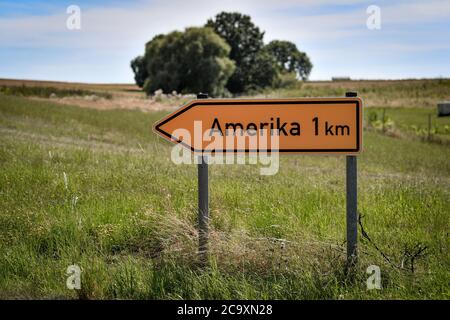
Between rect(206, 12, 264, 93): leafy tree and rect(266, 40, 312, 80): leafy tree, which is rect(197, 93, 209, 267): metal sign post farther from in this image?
rect(266, 40, 312, 80): leafy tree

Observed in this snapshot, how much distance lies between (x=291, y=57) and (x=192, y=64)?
4757cm

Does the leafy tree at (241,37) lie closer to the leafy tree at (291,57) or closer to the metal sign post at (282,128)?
the leafy tree at (291,57)

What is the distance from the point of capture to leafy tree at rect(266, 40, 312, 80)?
109300 mm

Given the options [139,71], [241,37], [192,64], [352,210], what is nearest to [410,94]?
[192,64]

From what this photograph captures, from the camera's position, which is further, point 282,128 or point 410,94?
point 410,94

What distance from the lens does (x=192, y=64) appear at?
67.4 meters

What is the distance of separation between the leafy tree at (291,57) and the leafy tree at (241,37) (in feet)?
95.2

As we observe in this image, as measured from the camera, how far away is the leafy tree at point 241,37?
78.1 metres

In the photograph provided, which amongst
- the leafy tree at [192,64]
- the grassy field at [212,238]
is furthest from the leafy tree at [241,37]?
the grassy field at [212,238]

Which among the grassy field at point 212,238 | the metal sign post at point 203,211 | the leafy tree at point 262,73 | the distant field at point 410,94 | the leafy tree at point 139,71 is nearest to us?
the grassy field at point 212,238

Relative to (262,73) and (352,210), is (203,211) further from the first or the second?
(262,73)

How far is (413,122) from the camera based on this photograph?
3838cm

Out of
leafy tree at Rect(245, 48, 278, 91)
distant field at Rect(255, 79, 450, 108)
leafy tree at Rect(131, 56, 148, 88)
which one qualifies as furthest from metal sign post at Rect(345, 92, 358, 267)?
leafy tree at Rect(131, 56, 148, 88)
